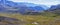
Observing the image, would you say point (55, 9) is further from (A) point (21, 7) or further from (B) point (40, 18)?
(A) point (21, 7)

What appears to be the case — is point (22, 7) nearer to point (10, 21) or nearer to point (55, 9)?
point (10, 21)

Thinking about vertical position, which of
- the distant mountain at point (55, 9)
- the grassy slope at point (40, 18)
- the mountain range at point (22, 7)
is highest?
the mountain range at point (22, 7)

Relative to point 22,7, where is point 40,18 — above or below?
below

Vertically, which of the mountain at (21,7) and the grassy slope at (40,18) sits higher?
the mountain at (21,7)

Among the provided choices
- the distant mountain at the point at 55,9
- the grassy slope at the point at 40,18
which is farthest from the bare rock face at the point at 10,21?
the distant mountain at the point at 55,9

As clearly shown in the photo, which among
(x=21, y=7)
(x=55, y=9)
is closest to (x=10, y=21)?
(x=21, y=7)

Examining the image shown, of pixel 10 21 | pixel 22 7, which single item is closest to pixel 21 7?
pixel 22 7

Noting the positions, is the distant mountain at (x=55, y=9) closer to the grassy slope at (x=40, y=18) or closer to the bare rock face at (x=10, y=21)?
the grassy slope at (x=40, y=18)

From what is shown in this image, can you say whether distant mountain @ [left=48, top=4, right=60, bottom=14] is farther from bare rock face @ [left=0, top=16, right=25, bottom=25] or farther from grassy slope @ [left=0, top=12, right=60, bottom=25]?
bare rock face @ [left=0, top=16, right=25, bottom=25]

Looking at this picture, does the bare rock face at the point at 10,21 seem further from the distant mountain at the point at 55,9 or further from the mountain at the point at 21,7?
the distant mountain at the point at 55,9
